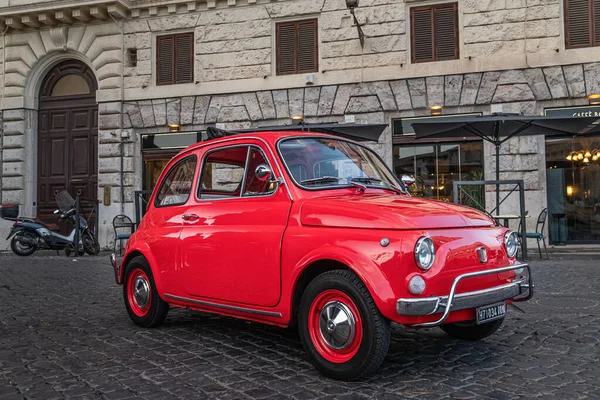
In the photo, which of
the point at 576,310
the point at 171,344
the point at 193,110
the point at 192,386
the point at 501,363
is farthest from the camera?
the point at 193,110

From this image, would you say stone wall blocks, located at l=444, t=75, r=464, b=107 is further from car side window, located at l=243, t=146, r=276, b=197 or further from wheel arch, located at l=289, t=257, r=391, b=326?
wheel arch, located at l=289, t=257, r=391, b=326

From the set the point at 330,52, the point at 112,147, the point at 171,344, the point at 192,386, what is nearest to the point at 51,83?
the point at 112,147

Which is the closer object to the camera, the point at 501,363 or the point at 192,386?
the point at 192,386

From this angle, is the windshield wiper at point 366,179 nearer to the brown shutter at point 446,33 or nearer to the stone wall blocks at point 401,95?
the stone wall blocks at point 401,95

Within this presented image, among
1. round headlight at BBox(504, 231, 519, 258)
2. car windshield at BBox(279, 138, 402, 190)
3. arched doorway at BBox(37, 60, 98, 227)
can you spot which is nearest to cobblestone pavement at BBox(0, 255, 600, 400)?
round headlight at BBox(504, 231, 519, 258)

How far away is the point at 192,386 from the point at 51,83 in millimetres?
16581

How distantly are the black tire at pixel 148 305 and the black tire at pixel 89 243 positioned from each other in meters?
9.30

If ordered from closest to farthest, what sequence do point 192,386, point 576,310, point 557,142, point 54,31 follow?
point 192,386, point 576,310, point 557,142, point 54,31

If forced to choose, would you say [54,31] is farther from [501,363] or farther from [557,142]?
[501,363]

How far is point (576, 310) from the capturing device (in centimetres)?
575

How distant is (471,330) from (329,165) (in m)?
1.78

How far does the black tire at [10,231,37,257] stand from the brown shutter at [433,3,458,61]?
11.5m

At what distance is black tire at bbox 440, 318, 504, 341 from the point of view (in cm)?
436

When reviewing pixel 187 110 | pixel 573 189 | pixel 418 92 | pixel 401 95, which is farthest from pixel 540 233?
pixel 187 110
